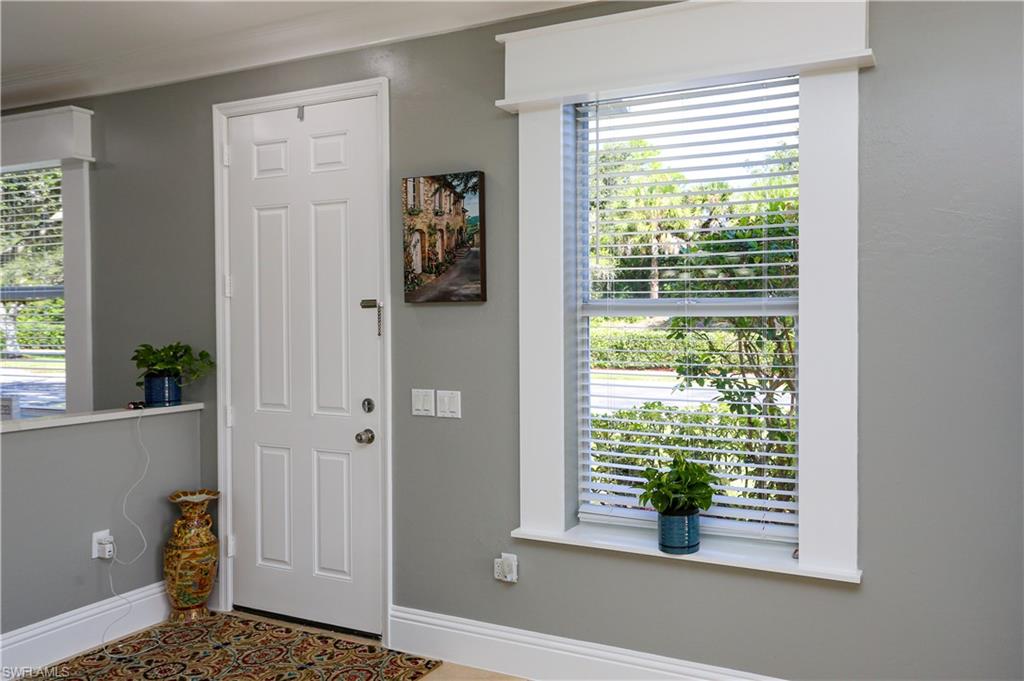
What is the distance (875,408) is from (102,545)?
3013 mm

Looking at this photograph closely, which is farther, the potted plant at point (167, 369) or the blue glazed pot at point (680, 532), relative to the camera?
the potted plant at point (167, 369)

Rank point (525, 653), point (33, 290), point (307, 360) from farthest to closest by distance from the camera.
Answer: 1. point (33, 290)
2. point (307, 360)
3. point (525, 653)

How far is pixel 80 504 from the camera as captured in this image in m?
3.29

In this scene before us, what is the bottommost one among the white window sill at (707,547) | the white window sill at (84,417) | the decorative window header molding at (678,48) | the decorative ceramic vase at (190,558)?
the decorative ceramic vase at (190,558)

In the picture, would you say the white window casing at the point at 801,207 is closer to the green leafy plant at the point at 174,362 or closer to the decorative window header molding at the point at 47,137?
the green leafy plant at the point at 174,362

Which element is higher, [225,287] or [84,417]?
[225,287]

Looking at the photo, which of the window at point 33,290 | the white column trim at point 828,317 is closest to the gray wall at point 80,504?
the window at point 33,290

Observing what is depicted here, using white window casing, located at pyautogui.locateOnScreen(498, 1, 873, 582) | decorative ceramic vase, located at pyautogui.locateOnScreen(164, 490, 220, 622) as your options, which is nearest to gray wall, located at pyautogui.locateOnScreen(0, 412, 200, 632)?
decorative ceramic vase, located at pyautogui.locateOnScreen(164, 490, 220, 622)

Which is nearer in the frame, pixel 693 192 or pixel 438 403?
pixel 693 192

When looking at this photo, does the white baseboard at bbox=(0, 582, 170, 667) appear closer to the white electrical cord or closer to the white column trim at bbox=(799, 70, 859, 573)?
the white electrical cord

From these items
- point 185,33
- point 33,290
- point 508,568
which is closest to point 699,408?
point 508,568

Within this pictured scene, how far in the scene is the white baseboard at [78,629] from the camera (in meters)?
3.06

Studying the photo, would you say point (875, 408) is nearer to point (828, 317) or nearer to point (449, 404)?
point (828, 317)

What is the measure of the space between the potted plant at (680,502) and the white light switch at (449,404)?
0.81 m
